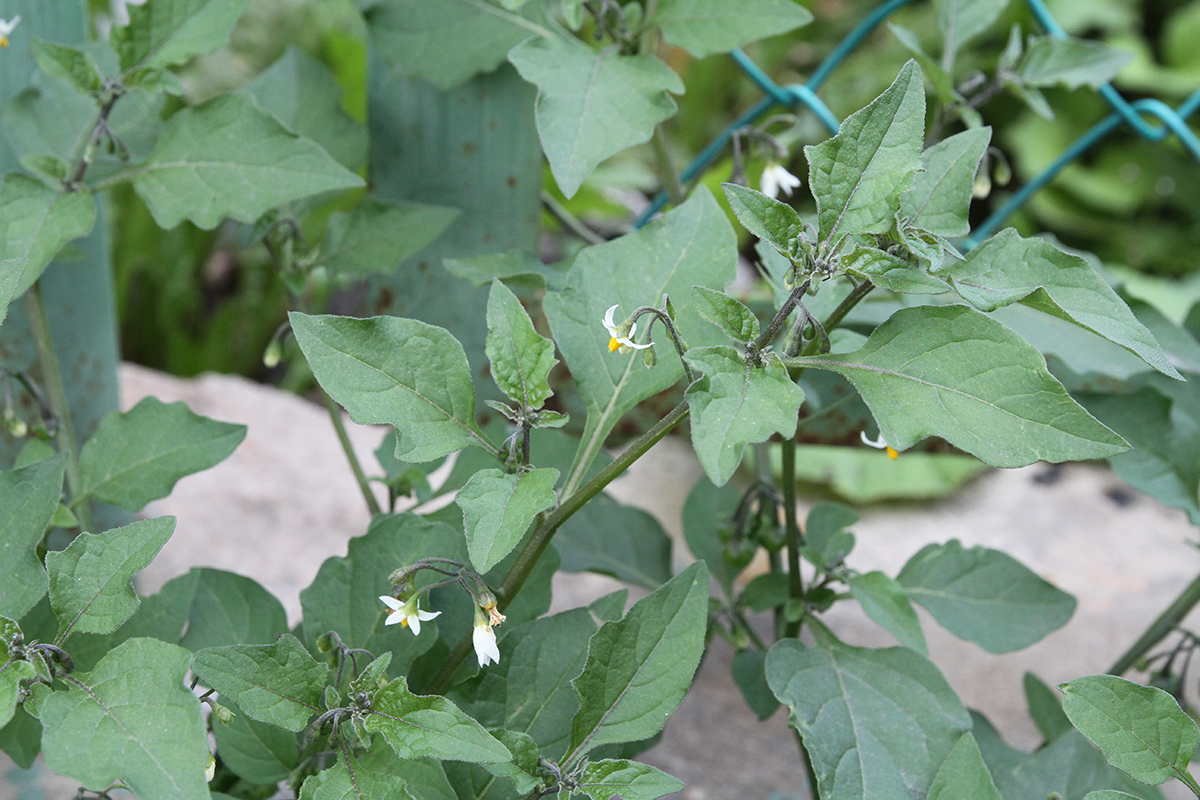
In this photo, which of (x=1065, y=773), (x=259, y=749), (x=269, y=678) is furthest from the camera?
(x=1065, y=773)

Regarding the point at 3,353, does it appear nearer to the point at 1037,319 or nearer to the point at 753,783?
the point at 753,783

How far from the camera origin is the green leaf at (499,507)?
789 mm

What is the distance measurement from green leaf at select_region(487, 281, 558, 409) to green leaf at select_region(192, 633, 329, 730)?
0.29 meters

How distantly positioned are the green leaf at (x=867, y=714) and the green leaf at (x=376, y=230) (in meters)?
0.68

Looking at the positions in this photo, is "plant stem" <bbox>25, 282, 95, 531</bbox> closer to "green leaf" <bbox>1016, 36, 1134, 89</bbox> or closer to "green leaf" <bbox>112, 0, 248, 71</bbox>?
"green leaf" <bbox>112, 0, 248, 71</bbox>

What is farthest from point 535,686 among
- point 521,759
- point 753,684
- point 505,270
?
point 505,270

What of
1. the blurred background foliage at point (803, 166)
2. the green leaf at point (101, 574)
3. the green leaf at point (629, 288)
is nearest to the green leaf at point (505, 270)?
the green leaf at point (629, 288)

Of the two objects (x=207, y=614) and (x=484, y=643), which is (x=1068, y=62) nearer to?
(x=484, y=643)

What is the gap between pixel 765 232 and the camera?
0.84 metres

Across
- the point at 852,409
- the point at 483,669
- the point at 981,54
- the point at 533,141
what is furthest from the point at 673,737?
the point at 981,54

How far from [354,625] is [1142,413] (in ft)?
3.43

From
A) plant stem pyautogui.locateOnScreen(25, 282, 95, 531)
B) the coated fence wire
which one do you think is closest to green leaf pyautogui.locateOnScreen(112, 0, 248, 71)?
plant stem pyautogui.locateOnScreen(25, 282, 95, 531)

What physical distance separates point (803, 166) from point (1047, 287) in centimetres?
280

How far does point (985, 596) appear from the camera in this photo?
47.6 inches
